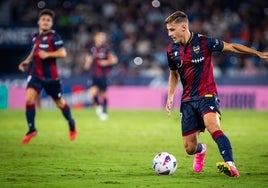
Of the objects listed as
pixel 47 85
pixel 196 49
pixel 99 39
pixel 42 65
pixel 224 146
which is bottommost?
pixel 224 146

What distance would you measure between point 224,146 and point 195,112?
2.56 ft

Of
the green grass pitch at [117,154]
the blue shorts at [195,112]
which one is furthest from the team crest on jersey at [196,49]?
the green grass pitch at [117,154]

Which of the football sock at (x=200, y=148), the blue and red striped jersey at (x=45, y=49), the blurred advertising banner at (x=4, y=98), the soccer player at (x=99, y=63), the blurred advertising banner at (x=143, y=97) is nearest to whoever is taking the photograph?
the football sock at (x=200, y=148)

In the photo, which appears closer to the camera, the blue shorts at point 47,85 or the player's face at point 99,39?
the blue shorts at point 47,85

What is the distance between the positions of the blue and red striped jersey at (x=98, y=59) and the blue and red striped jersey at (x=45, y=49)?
8.70m

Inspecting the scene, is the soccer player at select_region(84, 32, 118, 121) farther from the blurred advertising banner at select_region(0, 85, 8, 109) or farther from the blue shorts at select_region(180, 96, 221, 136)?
the blue shorts at select_region(180, 96, 221, 136)

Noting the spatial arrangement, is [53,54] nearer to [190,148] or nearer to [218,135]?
[190,148]

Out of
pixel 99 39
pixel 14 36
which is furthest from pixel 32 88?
pixel 14 36

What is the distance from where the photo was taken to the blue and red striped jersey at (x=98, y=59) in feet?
77.1

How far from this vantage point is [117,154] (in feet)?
41.2

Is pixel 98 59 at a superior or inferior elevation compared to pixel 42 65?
inferior

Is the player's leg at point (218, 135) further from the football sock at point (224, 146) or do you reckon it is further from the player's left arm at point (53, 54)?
the player's left arm at point (53, 54)

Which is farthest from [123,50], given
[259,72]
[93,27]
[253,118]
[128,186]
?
[128,186]

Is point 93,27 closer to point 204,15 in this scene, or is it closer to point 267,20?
point 204,15
